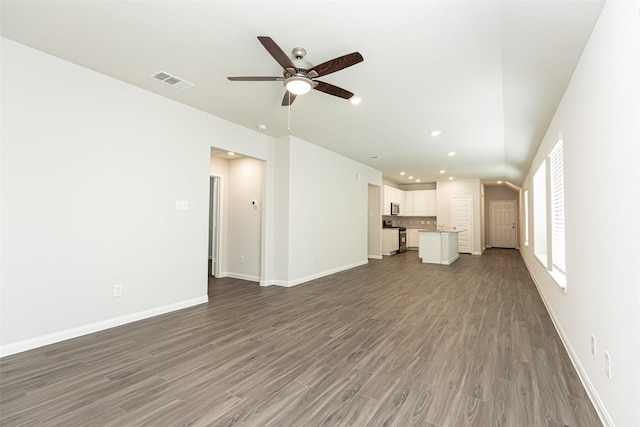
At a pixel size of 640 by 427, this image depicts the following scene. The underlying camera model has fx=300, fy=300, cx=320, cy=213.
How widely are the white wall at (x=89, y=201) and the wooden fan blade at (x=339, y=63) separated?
2.37 m

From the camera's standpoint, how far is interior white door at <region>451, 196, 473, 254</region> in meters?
10.4

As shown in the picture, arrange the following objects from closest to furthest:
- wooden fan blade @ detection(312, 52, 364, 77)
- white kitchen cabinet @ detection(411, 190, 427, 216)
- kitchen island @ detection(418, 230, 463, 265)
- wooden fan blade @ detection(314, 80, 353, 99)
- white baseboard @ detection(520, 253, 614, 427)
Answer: white baseboard @ detection(520, 253, 614, 427), wooden fan blade @ detection(312, 52, 364, 77), wooden fan blade @ detection(314, 80, 353, 99), kitchen island @ detection(418, 230, 463, 265), white kitchen cabinet @ detection(411, 190, 427, 216)

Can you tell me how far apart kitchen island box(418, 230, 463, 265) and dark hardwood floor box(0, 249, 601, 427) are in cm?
396

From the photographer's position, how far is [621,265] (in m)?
1.55

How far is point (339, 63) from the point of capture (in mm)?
2408

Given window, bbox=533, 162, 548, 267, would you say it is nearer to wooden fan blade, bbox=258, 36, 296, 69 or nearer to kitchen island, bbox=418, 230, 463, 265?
kitchen island, bbox=418, 230, 463, 265

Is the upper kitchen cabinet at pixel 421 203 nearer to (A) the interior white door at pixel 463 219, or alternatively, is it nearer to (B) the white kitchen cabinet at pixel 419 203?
(B) the white kitchen cabinet at pixel 419 203

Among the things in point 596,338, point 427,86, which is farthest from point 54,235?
point 596,338

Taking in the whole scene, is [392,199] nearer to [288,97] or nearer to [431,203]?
[431,203]

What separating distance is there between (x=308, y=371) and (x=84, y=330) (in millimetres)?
2417

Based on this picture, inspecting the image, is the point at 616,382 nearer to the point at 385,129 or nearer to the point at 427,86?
the point at 427,86

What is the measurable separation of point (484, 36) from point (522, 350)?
9.13 feet

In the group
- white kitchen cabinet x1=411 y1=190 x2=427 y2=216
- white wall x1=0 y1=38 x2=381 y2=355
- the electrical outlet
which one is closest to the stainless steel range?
white kitchen cabinet x1=411 y1=190 x2=427 y2=216

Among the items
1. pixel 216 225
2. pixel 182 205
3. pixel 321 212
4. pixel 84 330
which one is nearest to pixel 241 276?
pixel 216 225
